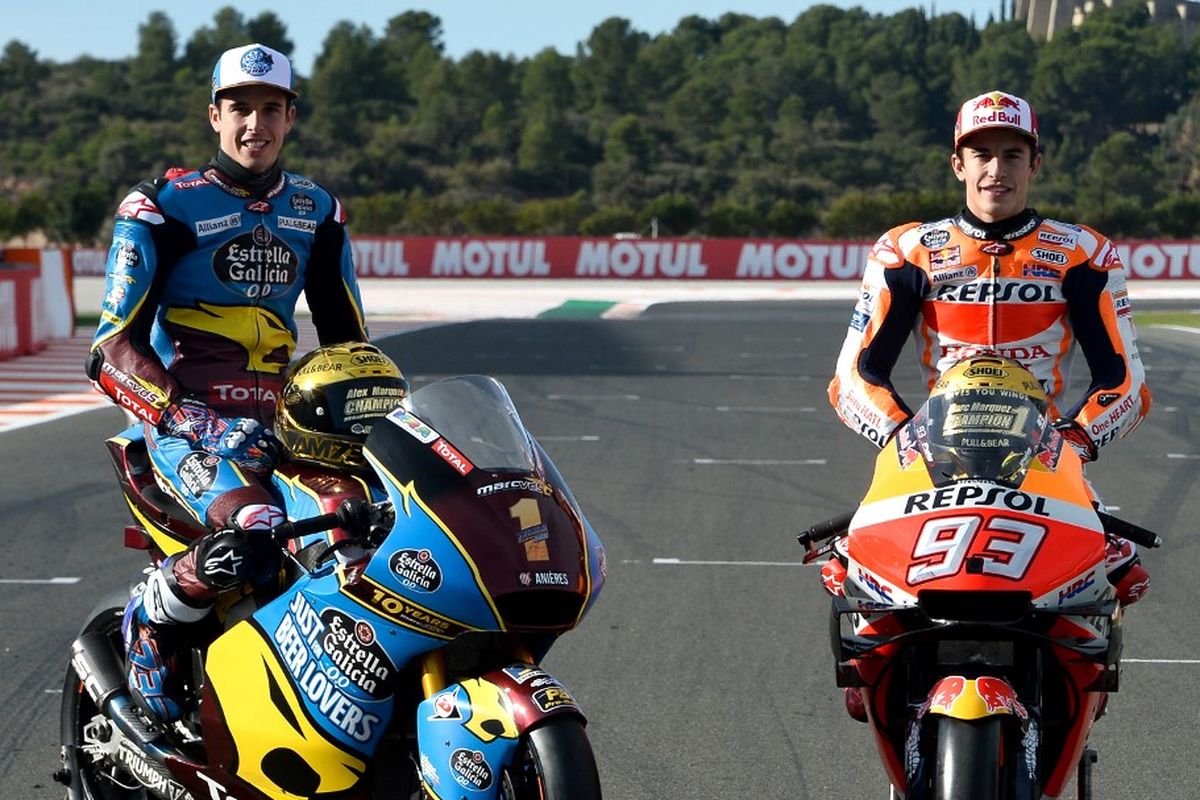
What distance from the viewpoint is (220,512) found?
14.4 ft

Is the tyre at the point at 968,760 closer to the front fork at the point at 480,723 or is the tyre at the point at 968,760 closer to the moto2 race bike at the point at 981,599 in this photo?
the moto2 race bike at the point at 981,599

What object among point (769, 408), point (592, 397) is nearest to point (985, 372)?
point (769, 408)

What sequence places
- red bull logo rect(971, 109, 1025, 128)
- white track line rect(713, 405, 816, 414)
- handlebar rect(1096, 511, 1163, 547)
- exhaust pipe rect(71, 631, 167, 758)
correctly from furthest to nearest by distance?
white track line rect(713, 405, 816, 414) → red bull logo rect(971, 109, 1025, 128) → exhaust pipe rect(71, 631, 167, 758) → handlebar rect(1096, 511, 1163, 547)

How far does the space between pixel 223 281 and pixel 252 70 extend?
62 cm

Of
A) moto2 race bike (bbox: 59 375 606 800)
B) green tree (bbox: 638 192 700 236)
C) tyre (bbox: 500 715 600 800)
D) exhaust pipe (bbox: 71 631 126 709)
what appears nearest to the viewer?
tyre (bbox: 500 715 600 800)

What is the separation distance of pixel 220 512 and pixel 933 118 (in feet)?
419

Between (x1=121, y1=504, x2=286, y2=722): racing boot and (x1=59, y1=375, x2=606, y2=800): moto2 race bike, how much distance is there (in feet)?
0.32

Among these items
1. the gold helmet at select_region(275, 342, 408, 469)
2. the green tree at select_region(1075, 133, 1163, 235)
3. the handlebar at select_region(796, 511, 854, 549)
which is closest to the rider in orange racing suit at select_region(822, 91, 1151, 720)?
the handlebar at select_region(796, 511, 854, 549)

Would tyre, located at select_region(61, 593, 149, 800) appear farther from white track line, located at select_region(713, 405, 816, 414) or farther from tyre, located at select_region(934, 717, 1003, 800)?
white track line, located at select_region(713, 405, 816, 414)

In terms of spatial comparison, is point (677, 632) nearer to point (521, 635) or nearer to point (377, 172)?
point (521, 635)

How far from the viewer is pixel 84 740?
4.81 metres

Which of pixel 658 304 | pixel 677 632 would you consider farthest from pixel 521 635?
pixel 658 304

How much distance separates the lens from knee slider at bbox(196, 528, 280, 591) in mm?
4039

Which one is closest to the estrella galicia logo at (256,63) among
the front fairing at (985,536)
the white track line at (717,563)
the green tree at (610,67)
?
the front fairing at (985,536)
